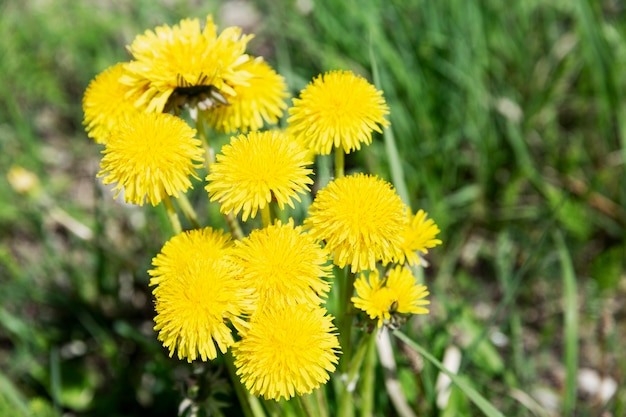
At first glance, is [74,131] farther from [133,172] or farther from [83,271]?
[133,172]

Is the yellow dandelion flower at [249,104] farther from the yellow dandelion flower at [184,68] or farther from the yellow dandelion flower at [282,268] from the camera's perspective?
the yellow dandelion flower at [282,268]

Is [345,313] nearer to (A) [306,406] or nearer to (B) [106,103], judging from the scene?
(A) [306,406]

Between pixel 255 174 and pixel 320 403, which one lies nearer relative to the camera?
pixel 255 174

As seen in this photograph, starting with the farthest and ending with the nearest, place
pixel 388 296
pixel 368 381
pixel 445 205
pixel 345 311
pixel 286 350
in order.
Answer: pixel 445 205 < pixel 368 381 < pixel 345 311 < pixel 388 296 < pixel 286 350

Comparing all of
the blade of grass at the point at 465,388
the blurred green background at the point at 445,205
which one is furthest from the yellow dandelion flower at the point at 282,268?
the blurred green background at the point at 445,205

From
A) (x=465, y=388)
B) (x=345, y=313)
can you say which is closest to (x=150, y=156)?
(x=345, y=313)

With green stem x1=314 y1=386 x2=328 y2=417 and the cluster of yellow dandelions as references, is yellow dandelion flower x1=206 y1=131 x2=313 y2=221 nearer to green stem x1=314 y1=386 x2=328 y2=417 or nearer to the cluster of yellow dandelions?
the cluster of yellow dandelions
